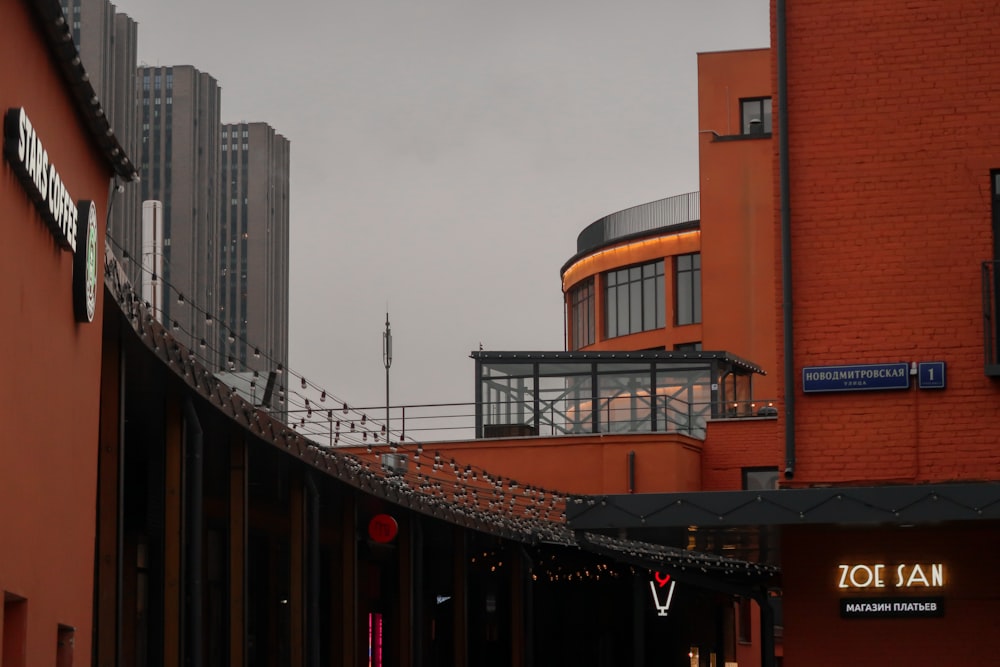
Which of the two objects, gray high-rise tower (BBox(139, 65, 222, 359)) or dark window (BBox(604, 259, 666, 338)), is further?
gray high-rise tower (BBox(139, 65, 222, 359))

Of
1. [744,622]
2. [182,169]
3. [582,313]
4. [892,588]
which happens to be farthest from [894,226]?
[182,169]

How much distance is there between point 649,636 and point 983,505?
1185 inches

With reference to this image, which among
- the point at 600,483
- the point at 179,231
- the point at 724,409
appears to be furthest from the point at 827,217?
the point at 179,231

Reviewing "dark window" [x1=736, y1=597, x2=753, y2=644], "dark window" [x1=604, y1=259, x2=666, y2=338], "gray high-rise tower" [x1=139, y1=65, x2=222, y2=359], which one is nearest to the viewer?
"dark window" [x1=736, y1=597, x2=753, y2=644]

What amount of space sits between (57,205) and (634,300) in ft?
163

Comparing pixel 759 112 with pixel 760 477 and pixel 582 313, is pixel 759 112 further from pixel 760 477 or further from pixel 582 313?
pixel 760 477

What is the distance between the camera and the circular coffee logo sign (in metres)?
12.5

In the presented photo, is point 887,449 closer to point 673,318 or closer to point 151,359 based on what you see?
point 151,359

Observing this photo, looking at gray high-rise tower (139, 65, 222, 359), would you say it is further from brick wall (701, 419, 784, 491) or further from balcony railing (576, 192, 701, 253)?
brick wall (701, 419, 784, 491)

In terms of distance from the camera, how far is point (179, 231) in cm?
18675

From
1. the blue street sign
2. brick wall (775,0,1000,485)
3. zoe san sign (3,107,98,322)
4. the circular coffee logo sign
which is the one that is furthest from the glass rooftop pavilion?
the circular coffee logo sign

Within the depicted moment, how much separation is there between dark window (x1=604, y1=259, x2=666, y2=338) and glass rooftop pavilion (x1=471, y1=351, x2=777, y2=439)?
50.2ft

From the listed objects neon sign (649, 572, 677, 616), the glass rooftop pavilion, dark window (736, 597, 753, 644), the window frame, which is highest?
the window frame

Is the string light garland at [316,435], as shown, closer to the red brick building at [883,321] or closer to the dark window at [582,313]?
the red brick building at [883,321]
